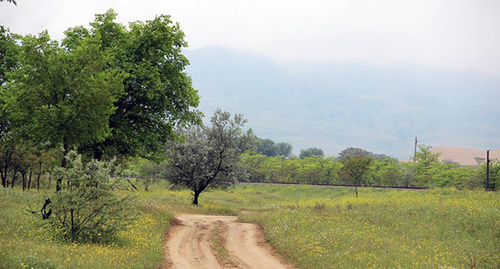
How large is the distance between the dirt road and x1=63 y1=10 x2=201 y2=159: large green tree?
623 cm

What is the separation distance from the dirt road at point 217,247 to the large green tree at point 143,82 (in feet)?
20.4

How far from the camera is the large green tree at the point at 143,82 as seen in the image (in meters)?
25.9

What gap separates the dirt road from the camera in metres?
18.3

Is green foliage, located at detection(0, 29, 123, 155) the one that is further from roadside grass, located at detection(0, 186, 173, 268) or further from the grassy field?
the grassy field

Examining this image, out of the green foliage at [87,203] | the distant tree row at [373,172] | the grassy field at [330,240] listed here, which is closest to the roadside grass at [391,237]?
the grassy field at [330,240]

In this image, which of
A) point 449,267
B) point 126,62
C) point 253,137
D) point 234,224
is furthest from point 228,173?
point 449,267

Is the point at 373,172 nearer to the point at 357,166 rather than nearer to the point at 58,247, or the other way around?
the point at 357,166

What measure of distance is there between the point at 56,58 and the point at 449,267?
1910 cm

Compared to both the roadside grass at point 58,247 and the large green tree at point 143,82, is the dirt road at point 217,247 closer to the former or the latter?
the roadside grass at point 58,247

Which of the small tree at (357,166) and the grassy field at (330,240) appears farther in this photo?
the small tree at (357,166)

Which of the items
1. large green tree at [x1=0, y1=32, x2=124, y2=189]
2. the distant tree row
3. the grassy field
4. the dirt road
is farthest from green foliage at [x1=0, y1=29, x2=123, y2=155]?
the distant tree row

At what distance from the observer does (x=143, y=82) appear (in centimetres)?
2545

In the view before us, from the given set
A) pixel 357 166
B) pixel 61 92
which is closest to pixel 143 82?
pixel 61 92

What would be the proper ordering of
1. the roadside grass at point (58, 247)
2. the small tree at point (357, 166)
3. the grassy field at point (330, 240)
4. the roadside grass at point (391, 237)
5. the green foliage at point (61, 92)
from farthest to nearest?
the small tree at point (357, 166)
the green foliage at point (61, 92)
the roadside grass at point (391, 237)
the grassy field at point (330, 240)
the roadside grass at point (58, 247)
